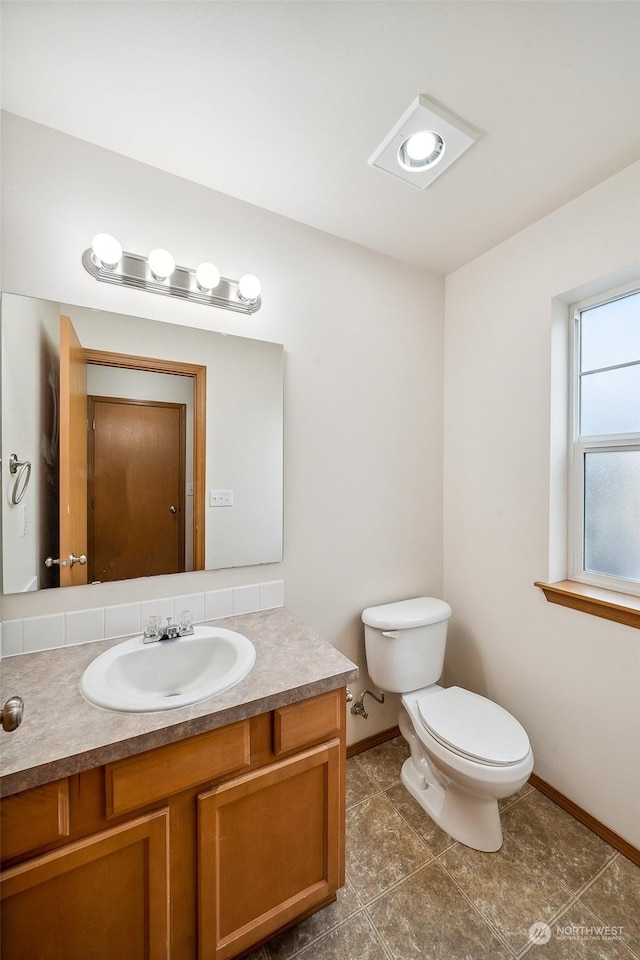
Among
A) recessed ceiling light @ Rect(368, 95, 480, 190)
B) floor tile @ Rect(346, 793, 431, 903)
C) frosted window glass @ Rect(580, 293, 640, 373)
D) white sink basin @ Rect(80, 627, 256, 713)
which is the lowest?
floor tile @ Rect(346, 793, 431, 903)

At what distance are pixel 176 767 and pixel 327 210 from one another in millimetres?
1938

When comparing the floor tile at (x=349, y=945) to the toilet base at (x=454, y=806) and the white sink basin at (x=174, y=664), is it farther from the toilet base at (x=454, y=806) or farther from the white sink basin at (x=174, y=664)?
the white sink basin at (x=174, y=664)

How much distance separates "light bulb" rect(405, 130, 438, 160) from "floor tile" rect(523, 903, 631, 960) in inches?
97.1

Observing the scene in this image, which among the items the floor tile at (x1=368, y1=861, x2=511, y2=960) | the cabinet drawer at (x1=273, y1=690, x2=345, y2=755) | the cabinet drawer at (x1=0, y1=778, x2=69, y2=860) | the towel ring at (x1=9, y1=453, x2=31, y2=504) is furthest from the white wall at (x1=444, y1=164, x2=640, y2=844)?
the towel ring at (x1=9, y1=453, x2=31, y2=504)

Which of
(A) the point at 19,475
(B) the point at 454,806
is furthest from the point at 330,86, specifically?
(B) the point at 454,806

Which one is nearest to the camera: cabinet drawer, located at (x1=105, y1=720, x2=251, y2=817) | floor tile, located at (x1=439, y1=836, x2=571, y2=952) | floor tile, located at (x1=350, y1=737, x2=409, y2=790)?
cabinet drawer, located at (x1=105, y1=720, x2=251, y2=817)

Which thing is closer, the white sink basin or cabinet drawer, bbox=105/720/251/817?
cabinet drawer, bbox=105/720/251/817

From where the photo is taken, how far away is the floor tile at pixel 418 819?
1413 millimetres

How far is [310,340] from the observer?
1.68 metres

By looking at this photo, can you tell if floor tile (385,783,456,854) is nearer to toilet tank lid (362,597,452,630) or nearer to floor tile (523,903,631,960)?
floor tile (523,903,631,960)

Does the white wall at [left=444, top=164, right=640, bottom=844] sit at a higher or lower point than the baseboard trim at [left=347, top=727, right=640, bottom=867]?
higher

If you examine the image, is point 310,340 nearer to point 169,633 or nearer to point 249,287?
point 249,287

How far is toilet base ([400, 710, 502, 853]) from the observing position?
1.38 meters

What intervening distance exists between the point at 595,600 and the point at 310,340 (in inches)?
60.5
